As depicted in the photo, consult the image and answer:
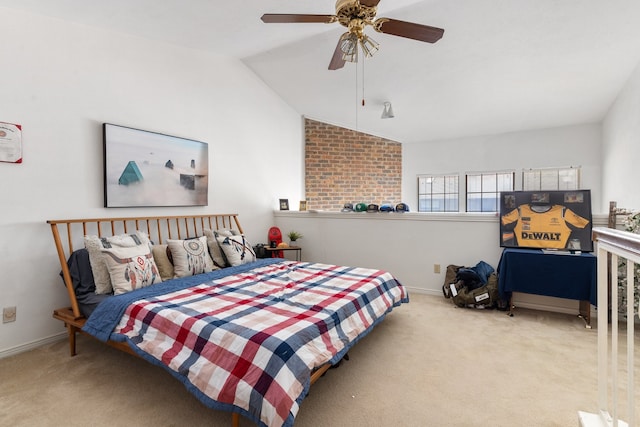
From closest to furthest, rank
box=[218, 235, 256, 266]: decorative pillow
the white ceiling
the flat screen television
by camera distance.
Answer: the white ceiling → the flat screen television → box=[218, 235, 256, 266]: decorative pillow

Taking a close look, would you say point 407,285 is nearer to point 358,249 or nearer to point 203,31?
point 358,249

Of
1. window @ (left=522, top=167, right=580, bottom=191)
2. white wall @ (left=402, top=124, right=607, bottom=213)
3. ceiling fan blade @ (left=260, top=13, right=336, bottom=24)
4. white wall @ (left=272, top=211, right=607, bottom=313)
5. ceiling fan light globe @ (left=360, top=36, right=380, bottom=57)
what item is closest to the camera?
ceiling fan blade @ (left=260, top=13, right=336, bottom=24)

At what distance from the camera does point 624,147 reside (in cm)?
377

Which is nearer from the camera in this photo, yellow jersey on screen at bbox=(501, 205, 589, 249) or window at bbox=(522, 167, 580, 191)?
yellow jersey on screen at bbox=(501, 205, 589, 249)

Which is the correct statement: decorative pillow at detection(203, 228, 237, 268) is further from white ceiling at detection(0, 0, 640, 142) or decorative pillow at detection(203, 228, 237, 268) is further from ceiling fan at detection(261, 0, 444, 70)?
ceiling fan at detection(261, 0, 444, 70)

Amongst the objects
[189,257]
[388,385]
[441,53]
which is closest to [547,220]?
[441,53]

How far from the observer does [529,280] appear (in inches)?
130

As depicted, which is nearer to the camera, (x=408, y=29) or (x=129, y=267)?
(x=408, y=29)

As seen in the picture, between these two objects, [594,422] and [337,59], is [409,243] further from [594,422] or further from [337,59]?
[594,422]

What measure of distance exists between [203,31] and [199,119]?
999mm

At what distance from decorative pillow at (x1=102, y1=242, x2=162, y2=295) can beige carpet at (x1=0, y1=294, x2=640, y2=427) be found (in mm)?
562

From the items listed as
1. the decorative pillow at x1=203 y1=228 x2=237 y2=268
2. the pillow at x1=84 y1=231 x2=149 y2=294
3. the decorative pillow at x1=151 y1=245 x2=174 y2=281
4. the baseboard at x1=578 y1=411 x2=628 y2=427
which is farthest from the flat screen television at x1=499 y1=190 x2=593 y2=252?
the pillow at x1=84 y1=231 x2=149 y2=294

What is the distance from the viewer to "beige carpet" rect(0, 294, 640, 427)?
182cm

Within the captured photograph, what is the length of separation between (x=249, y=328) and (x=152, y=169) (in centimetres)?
244
